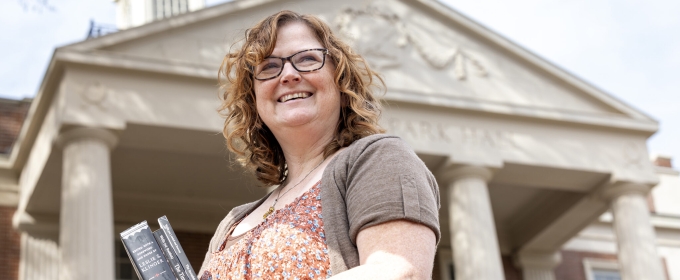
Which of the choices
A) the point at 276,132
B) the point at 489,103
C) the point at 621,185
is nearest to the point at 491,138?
the point at 489,103

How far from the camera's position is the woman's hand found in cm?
205

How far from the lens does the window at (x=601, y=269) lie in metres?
21.8

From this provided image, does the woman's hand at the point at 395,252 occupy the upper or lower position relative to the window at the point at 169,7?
lower

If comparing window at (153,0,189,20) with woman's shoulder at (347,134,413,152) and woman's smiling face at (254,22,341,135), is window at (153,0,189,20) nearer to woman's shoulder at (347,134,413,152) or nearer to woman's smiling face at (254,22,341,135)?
woman's smiling face at (254,22,341,135)

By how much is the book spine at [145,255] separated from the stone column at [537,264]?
62.7ft

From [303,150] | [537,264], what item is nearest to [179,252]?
[303,150]

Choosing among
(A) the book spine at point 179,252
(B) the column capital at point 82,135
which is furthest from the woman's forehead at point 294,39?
(B) the column capital at point 82,135

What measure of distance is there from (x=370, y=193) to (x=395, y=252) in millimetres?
143

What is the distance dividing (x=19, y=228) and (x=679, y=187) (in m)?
14.5

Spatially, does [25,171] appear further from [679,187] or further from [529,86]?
[679,187]

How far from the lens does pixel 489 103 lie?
16.7 metres

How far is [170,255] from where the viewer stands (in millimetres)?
2375

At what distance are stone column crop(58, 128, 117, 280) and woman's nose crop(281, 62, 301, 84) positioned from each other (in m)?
10.7

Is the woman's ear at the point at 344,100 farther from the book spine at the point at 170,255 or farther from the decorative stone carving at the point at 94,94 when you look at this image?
the decorative stone carving at the point at 94,94
